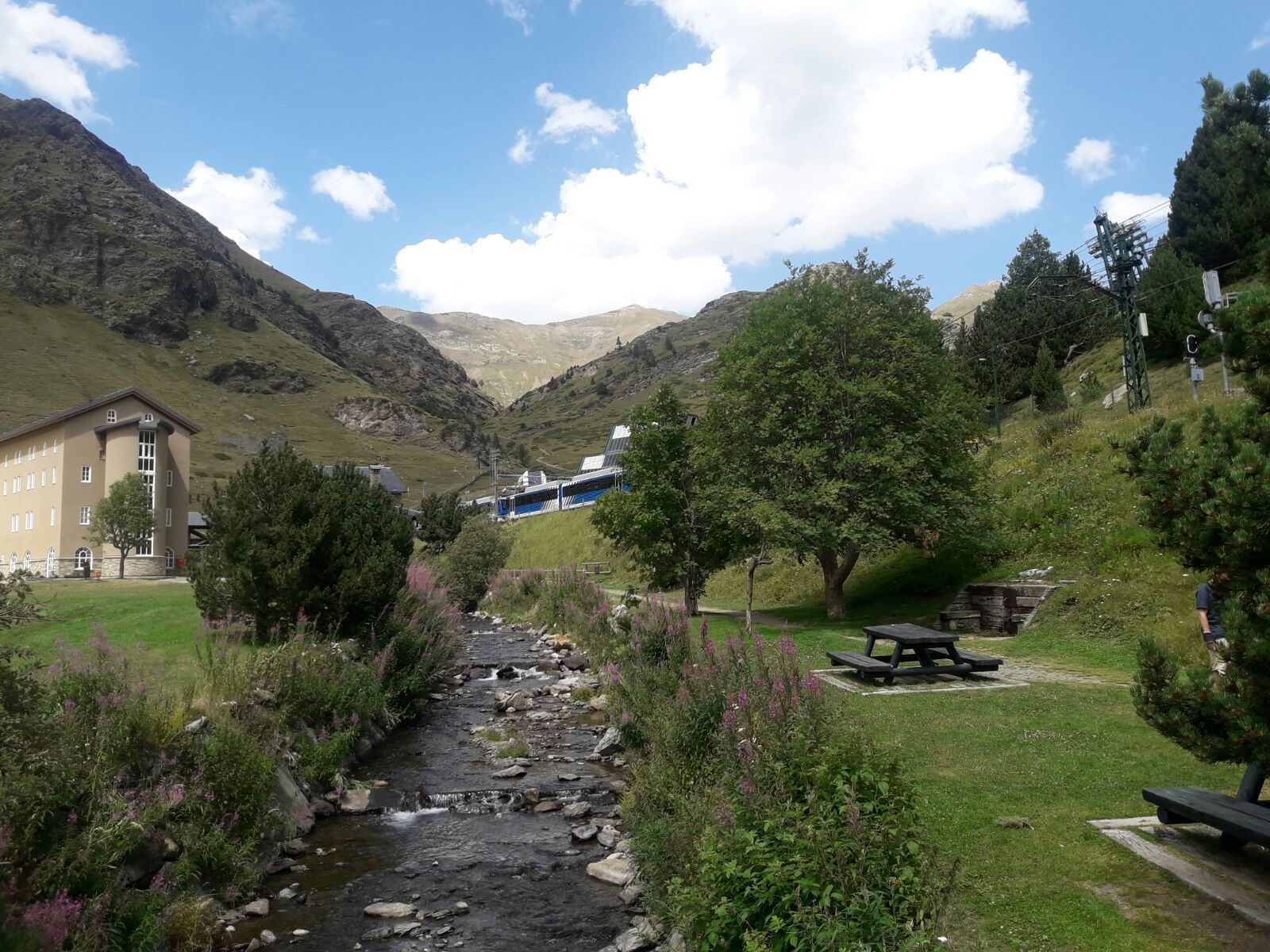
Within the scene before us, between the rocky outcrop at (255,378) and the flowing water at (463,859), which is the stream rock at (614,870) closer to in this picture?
the flowing water at (463,859)

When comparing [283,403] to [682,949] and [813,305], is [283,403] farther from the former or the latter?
[682,949]

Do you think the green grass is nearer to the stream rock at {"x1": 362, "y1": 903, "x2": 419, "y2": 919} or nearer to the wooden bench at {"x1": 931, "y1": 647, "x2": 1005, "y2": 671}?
the wooden bench at {"x1": 931, "y1": 647, "x2": 1005, "y2": 671}

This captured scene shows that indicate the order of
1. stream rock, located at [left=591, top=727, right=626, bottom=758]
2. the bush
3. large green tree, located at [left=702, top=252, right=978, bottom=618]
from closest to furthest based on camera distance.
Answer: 1. stream rock, located at [left=591, top=727, right=626, bottom=758]
2. large green tree, located at [left=702, top=252, right=978, bottom=618]
3. the bush

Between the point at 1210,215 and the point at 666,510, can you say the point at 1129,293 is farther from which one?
the point at 1210,215

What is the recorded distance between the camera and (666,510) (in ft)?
84.2

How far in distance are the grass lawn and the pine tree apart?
1583 inches

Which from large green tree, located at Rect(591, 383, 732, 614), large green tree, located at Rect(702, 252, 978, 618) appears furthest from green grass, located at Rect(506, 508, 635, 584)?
large green tree, located at Rect(702, 252, 978, 618)

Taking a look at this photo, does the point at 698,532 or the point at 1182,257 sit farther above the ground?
the point at 1182,257

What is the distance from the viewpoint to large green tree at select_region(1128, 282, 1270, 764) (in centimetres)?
432

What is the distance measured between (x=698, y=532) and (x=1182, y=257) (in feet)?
127

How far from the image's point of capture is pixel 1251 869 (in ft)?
18.2

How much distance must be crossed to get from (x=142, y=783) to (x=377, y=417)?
17606cm

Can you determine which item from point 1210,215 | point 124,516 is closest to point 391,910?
point 124,516

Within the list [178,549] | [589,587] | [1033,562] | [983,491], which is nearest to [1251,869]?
[1033,562]
